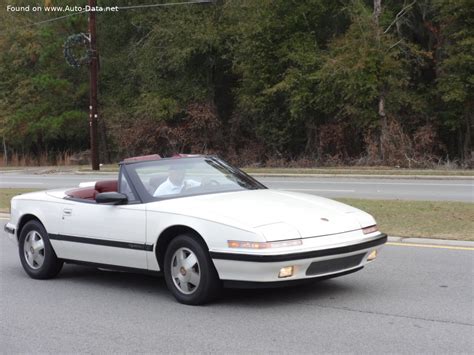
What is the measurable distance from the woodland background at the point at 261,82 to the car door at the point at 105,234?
846 inches

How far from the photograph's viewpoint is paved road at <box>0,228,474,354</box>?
4.93 metres

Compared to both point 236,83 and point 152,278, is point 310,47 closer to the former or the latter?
point 236,83

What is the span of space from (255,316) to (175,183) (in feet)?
6.00

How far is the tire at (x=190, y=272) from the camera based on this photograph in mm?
5867

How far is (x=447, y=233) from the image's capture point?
9.20 m

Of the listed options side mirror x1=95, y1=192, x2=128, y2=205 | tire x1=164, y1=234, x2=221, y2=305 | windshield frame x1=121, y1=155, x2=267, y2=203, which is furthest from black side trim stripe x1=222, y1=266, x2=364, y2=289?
side mirror x1=95, y1=192, x2=128, y2=205

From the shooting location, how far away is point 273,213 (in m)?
5.90

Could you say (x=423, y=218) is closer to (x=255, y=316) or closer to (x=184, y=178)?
(x=184, y=178)

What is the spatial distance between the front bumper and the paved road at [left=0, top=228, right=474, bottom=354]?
34cm

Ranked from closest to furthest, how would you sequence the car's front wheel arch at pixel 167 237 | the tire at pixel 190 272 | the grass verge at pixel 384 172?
the tire at pixel 190 272 < the car's front wheel arch at pixel 167 237 < the grass verge at pixel 384 172

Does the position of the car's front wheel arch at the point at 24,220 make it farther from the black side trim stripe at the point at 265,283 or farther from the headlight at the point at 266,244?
the headlight at the point at 266,244

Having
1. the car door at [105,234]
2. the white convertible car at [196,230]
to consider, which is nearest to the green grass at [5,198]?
the white convertible car at [196,230]

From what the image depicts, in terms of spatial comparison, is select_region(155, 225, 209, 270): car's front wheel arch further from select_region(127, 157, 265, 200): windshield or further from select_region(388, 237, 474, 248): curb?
select_region(388, 237, 474, 248): curb

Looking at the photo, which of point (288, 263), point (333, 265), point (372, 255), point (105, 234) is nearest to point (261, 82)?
point (105, 234)
